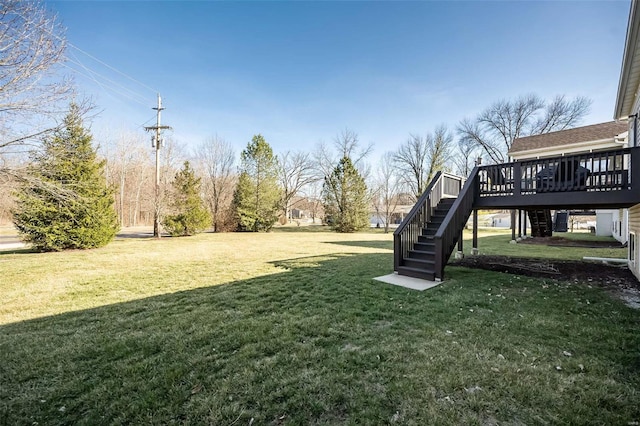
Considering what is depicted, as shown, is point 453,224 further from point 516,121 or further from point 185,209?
point 516,121

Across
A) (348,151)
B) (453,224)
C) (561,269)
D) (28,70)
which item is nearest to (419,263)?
(453,224)

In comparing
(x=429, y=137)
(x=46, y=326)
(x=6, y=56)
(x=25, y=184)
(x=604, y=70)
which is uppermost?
(x=429, y=137)

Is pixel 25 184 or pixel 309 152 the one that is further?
pixel 309 152

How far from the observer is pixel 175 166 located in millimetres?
25766

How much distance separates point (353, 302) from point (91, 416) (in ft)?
11.6

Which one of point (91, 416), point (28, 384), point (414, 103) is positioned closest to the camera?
point (91, 416)

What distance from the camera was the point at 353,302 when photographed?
4.68 m

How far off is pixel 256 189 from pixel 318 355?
2154cm

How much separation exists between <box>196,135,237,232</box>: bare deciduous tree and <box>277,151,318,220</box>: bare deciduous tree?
28.0 ft

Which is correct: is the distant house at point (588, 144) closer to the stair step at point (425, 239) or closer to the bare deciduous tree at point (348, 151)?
the stair step at point (425, 239)

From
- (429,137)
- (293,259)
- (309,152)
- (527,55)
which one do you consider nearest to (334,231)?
(309,152)

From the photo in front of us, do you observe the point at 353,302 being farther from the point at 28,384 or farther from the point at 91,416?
the point at 28,384

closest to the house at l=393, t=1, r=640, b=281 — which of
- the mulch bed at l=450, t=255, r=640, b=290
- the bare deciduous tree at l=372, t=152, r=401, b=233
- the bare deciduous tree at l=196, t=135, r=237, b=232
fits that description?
the mulch bed at l=450, t=255, r=640, b=290

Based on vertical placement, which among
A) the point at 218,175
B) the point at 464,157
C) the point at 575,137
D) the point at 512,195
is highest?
the point at 464,157
